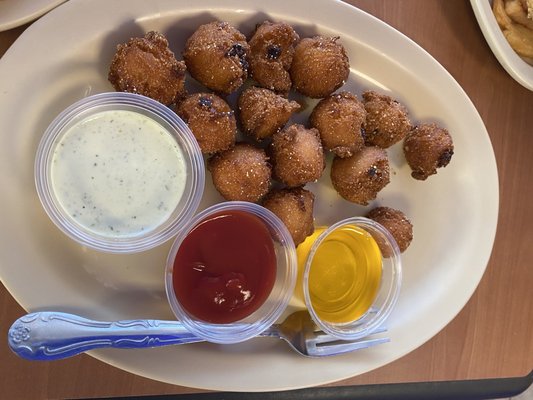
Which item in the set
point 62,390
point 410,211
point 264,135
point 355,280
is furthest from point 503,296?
point 62,390

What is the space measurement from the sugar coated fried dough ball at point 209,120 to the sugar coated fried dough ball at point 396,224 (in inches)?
16.6

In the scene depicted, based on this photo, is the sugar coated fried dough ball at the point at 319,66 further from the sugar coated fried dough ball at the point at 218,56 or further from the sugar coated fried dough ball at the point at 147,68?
the sugar coated fried dough ball at the point at 147,68

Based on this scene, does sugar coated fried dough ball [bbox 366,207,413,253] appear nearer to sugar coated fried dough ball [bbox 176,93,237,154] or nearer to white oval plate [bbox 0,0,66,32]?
sugar coated fried dough ball [bbox 176,93,237,154]

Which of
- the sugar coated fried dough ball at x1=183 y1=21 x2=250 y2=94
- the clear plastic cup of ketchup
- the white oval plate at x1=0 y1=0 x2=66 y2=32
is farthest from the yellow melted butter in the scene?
the white oval plate at x1=0 y1=0 x2=66 y2=32

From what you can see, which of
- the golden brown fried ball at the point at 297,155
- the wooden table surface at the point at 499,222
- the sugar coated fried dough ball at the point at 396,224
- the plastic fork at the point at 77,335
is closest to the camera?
the plastic fork at the point at 77,335

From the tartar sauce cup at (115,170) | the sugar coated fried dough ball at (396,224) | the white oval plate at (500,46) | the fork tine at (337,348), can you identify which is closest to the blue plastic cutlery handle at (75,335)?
the tartar sauce cup at (115,170)

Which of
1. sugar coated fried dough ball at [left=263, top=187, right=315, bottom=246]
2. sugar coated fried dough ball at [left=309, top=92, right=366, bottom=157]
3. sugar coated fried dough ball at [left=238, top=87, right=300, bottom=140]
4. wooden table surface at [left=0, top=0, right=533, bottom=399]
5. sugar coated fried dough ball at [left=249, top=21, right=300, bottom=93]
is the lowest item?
wooden table surface at [left=0, top=0, right=533, bottom=399]

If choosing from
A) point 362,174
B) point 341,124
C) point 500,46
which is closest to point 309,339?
point 362,174

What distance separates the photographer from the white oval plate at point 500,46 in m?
1.53

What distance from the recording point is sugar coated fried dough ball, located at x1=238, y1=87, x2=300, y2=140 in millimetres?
1327

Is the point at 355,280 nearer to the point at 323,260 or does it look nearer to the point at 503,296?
the point at 323,260

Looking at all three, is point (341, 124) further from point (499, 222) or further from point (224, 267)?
point (499, 222)

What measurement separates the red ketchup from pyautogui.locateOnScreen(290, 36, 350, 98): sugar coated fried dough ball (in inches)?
13.3

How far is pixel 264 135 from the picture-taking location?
4.50ft
